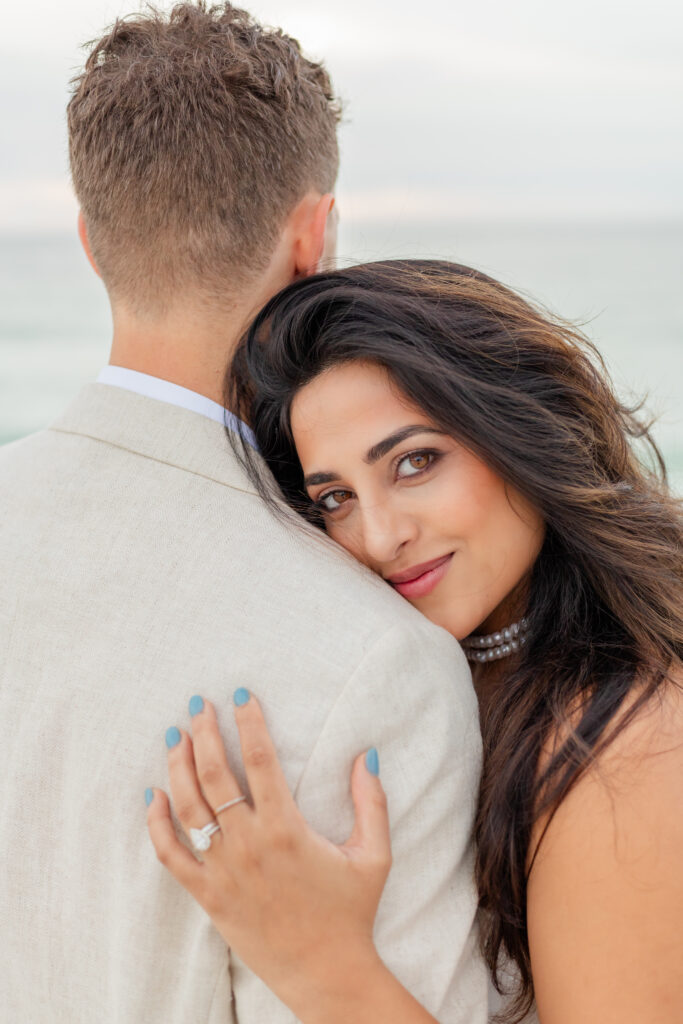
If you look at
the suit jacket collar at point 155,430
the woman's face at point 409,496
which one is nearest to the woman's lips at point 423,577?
the woman's face at point 409,496

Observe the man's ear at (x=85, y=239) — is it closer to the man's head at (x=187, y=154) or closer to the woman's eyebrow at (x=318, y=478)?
the man's head at (x=187, y=154)

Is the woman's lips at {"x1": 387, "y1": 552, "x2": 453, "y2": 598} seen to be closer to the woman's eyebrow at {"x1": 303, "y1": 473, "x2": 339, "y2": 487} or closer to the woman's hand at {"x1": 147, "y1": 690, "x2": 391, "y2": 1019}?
the woman's eyebrow at {"x1": 303, "y1": 473, "x2": 339, "y2": 487}

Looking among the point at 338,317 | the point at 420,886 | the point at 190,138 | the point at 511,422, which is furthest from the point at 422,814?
the point at 190,138

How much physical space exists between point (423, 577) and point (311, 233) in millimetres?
704

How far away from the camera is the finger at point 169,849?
4.66 ft

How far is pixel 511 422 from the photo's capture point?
192cm

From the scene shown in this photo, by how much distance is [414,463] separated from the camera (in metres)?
1.92

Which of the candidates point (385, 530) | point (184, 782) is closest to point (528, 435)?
point (385, 530)

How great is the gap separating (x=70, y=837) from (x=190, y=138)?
1206mm

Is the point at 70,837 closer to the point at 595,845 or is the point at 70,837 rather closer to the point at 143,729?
the point at 143,729

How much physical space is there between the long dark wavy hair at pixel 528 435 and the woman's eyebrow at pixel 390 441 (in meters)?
0.03

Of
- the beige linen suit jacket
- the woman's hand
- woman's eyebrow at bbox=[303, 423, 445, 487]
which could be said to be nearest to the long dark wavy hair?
woman's eyebrow at bbox=[303, 423, 445, 487]

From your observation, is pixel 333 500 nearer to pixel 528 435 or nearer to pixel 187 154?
pixel 528 435

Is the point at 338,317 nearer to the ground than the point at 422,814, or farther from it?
farther from it
